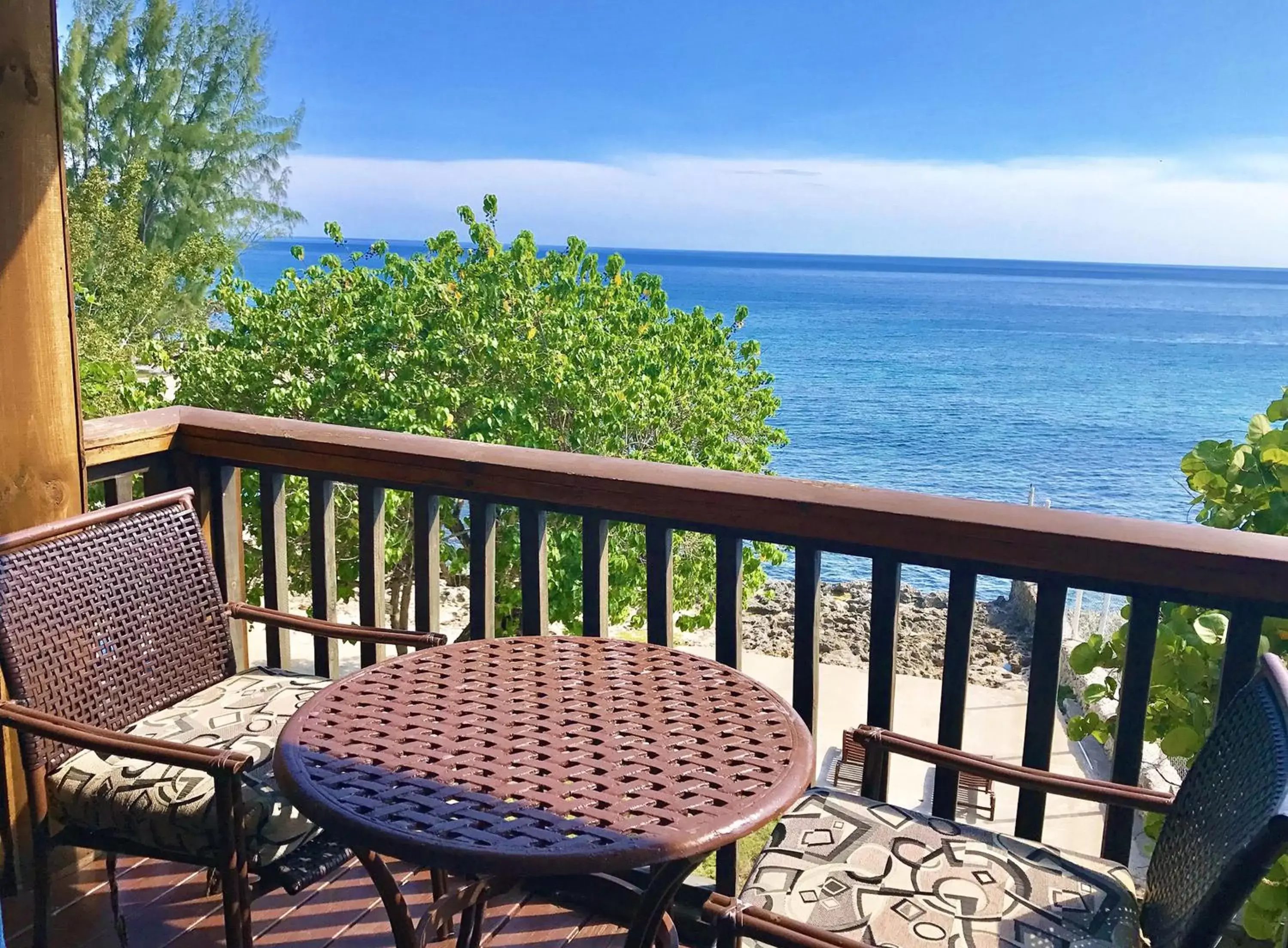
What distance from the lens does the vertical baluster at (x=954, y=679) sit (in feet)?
5.92

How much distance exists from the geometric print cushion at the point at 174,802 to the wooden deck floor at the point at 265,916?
17.4 inches

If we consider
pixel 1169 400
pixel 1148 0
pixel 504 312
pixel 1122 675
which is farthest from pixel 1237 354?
pixel 1122 675

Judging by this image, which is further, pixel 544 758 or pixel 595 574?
pixel 595 574

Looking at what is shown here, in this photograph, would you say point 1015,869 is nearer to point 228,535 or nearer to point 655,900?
point 655,900

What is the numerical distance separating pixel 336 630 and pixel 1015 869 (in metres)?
1.34

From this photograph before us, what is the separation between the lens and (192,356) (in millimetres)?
9273

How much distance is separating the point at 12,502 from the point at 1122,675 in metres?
2.13

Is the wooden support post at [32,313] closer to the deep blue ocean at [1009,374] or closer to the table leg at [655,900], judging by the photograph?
the table leg at [655,900]

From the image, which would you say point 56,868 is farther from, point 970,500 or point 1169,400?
point 1169,400

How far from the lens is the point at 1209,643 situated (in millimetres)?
1771

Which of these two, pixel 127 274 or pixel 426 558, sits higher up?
pixel 127 274

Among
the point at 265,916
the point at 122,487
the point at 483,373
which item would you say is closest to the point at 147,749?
the point at 265,916

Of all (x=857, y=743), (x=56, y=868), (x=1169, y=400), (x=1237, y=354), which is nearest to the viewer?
(x=857, y=743)

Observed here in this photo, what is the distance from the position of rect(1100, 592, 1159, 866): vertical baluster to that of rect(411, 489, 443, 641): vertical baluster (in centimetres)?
140
